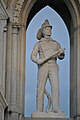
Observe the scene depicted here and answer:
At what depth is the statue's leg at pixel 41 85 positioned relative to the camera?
56.3ft

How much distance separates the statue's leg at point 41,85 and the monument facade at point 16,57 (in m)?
0.31

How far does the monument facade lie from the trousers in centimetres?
33

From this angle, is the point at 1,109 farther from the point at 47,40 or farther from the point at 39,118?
the point at 47,40

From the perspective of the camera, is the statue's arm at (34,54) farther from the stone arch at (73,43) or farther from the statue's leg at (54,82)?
the statue's leg at (54,82)

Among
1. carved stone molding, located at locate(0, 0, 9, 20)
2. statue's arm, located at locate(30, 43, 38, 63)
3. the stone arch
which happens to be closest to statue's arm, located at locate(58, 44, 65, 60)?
the stone arch

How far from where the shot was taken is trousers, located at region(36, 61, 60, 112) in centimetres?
1716

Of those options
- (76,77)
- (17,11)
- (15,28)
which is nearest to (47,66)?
(76,77)

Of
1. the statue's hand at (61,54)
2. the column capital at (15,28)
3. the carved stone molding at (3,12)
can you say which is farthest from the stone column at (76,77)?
the carved stone molding at (3,12)

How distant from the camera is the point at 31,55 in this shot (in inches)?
682

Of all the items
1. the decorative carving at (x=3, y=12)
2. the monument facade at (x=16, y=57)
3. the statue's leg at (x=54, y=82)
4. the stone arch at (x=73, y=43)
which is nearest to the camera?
the monument facade at (x=16, y=57)

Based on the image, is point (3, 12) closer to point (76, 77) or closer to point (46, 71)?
point (46, 71)

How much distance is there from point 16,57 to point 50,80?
2.68 ft

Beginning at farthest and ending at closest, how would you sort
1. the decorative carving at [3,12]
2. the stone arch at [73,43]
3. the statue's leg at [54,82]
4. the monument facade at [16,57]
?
the stone arch at [73,43] → the statue's leg at [54,82] → the decorative carving at [3,12] → the monument facade at [16,57]

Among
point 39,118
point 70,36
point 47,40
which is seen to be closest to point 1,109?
point 39,118
